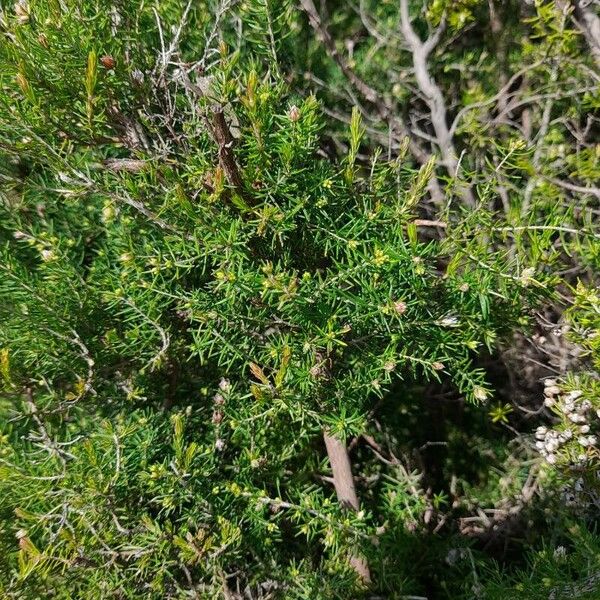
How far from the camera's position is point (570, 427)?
1.45 meters

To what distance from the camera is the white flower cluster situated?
1426mm

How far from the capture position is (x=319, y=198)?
52.6 inches

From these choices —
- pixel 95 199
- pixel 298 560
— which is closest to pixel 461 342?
pixel 298 560

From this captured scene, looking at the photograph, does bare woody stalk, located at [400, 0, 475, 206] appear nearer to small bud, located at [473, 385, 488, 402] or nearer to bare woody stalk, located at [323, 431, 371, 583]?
small bud, located at [473, 385, 488, 402]

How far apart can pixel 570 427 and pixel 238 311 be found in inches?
33.3

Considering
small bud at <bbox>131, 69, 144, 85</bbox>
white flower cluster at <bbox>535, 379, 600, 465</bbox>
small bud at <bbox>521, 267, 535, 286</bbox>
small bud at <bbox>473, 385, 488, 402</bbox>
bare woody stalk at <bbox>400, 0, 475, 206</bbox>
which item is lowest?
white flower cluster at <bbox>535, 379, 600, 465</bbox>

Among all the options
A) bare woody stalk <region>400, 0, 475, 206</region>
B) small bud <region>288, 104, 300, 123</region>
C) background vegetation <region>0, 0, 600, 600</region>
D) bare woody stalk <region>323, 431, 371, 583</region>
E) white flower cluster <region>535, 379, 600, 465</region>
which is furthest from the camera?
bare woody stalk <region>400, 0, 475, 206</region>

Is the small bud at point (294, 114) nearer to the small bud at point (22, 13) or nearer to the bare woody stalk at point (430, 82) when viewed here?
the small bud at point (22, 13)

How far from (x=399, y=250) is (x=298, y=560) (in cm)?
105

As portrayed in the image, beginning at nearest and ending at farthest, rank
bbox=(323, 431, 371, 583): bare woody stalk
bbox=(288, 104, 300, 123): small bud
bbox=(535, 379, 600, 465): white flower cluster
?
bbox=(288, 104, 300, 123): small bud, bbox=(535, 379, 600, 465): white flower cluster, bbox=(323, 431, 371, 583): bare woody stalk

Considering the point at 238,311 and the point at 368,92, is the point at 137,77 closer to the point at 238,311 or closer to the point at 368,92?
the point at 238,311

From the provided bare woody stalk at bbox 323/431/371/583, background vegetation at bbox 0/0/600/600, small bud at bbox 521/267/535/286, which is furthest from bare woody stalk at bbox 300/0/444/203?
bare woody stalk at bbox 323/431/371/583

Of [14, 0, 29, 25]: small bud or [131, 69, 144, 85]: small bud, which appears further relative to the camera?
[131, 69, 144, 85]: small bud

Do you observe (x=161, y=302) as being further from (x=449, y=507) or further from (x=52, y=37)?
(x=449, y=507)
